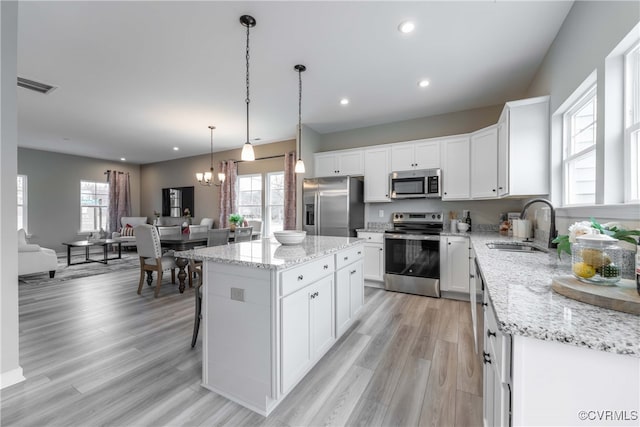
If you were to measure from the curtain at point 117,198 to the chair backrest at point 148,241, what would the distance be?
5886 mm

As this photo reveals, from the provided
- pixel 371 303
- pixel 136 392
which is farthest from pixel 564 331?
pixel 371 303

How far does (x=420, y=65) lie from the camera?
2873 mm

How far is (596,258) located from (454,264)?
271 cm

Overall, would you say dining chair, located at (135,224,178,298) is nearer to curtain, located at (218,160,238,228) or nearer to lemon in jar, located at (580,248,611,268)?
curtain, located at (218,160,238,228)

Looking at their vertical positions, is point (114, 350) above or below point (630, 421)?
below

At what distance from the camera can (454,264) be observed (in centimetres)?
355

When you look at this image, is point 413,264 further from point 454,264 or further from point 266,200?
point 266,200

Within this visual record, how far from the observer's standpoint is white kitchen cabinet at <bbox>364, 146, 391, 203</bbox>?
436 centimetres

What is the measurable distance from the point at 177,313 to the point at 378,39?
12.0 feet

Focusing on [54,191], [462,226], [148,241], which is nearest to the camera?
[148,241]

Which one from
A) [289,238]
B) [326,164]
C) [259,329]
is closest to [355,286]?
[289,238]

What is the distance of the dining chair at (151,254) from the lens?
3.62 metres

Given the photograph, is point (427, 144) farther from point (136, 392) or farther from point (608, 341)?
point (136, 392)

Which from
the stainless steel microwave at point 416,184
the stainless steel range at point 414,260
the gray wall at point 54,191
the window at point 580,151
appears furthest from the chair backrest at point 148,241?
the gray wall at point 54,191
